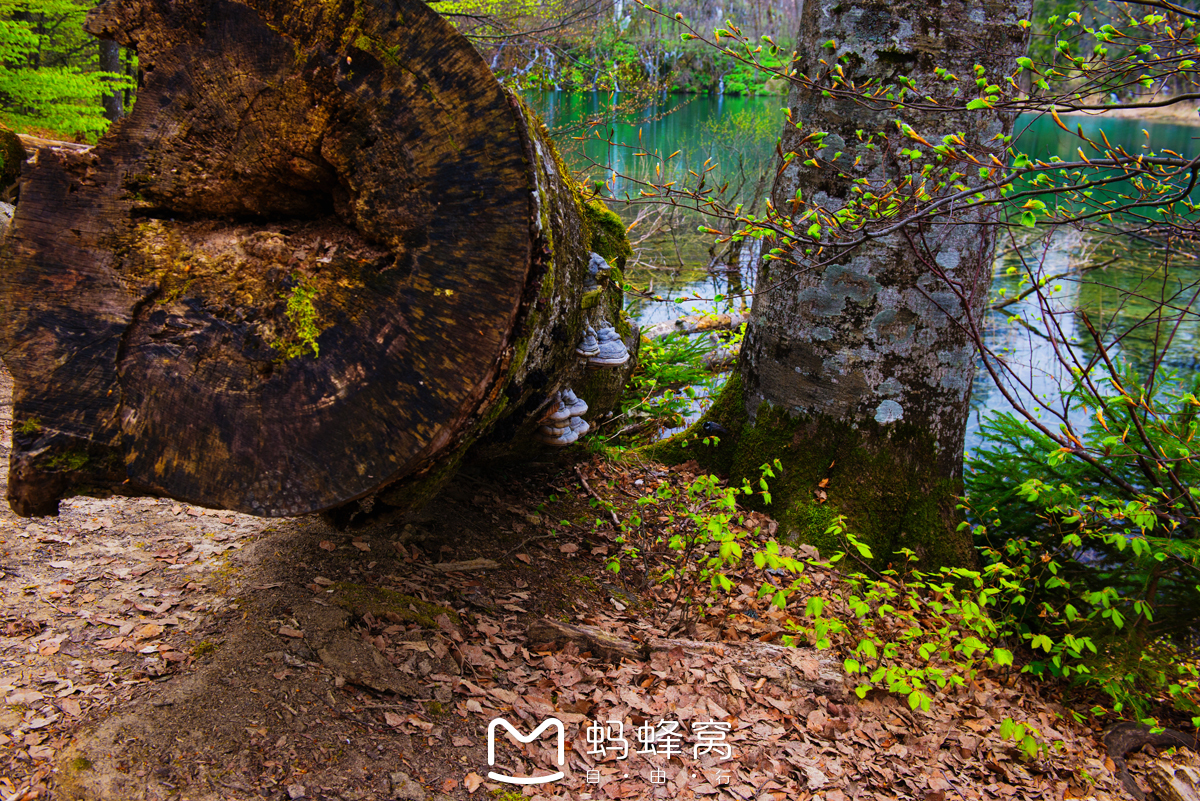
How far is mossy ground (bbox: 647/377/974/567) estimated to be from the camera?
3904 mm

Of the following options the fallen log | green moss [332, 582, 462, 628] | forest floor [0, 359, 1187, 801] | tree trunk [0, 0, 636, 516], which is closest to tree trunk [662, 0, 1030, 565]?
forest floor [0, 359, 1187, 801]

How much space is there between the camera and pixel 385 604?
2750 millimetres

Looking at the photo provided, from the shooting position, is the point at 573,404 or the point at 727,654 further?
the point at 727,654

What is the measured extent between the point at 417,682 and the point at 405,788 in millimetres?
416

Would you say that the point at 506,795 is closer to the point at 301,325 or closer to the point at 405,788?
the point at 405,788

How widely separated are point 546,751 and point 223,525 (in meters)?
1.80

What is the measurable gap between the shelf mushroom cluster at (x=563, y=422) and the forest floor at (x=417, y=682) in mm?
758

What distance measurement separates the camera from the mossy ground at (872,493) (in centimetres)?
390

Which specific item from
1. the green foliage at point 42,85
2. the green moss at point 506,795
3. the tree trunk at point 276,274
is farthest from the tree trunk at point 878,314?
the green foliage at point 42,85

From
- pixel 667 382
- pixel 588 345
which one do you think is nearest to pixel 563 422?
pixel 588 345

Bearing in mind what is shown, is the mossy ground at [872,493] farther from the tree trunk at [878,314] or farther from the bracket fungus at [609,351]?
the bracket fungus at [609,351]

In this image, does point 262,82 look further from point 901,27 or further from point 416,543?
point 901,27

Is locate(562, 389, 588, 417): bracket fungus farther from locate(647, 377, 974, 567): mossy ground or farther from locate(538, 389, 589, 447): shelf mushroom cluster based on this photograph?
locate(647, 377, 974, 567): mossy ground

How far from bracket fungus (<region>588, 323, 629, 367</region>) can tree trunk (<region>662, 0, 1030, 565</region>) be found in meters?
1.06
